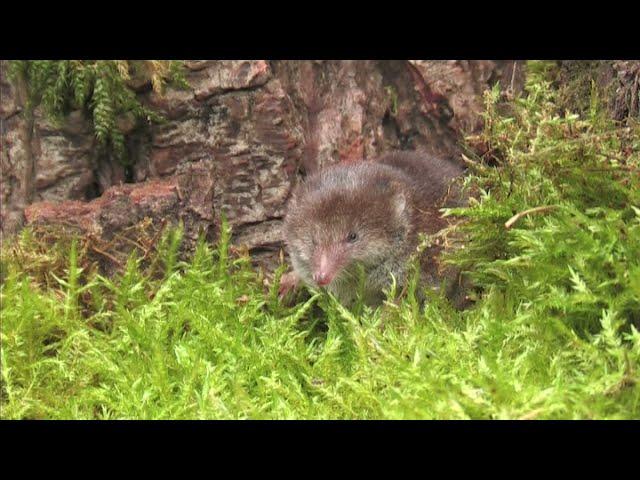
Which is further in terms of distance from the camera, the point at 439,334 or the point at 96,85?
the point at 96,85

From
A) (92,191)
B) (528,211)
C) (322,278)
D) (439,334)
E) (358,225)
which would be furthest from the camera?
(92,191)

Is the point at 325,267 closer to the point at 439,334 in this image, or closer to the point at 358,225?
the point at 358,225

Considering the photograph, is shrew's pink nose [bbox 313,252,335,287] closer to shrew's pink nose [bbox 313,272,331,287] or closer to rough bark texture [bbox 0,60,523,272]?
shrew's pink nose [bbox 313,272,331,287]

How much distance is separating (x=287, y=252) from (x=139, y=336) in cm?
163

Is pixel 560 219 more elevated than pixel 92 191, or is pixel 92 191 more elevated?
pixel 560 219

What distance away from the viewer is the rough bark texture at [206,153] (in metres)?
4.84

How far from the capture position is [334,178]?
15.5 feet

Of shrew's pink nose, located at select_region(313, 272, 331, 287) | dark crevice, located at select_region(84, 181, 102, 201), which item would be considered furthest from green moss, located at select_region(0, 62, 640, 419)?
dark crevice, located at select_region(84, 181, 102, 201)

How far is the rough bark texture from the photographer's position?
4840 mm

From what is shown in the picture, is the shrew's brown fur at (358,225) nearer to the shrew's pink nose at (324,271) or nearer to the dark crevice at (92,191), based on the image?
the shrew's pink nose at (324,271)

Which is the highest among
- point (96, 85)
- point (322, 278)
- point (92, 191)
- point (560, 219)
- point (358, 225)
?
point (96, 85)

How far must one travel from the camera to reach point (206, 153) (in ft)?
16.7

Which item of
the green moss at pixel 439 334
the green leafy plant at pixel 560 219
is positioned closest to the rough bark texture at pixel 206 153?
the green moss at pixel 439 334

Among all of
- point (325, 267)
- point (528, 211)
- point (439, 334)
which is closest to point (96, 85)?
point (325, 267)
